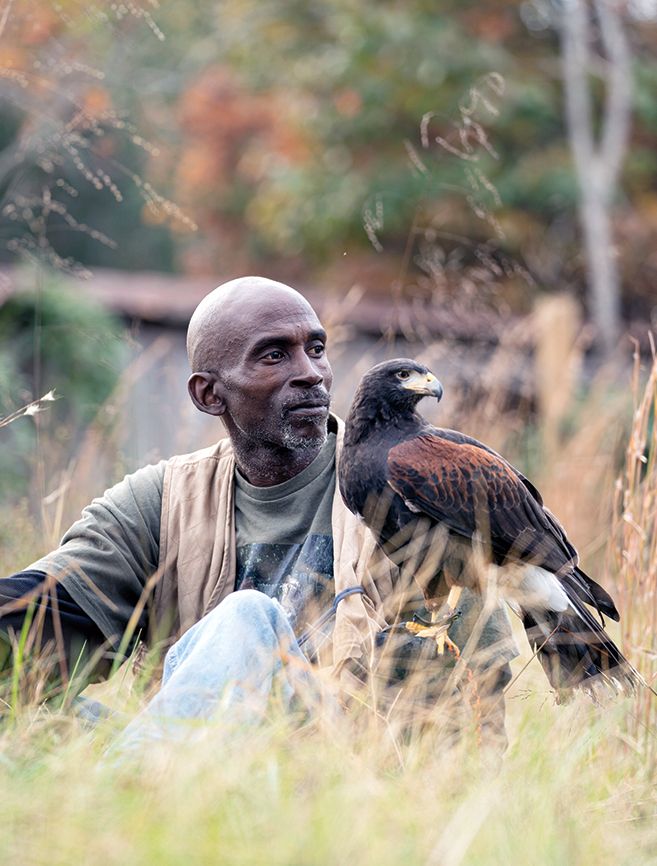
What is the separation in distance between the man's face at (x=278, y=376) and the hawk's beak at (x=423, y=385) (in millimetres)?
212

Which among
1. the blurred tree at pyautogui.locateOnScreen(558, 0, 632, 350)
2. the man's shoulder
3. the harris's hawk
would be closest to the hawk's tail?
the harris's hawk

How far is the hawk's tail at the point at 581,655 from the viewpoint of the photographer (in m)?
3.02

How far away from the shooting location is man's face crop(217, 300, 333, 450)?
3205 millimetres

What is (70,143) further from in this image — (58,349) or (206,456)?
(58,349)

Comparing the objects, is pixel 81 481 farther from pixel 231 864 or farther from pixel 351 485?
pixel 231 864

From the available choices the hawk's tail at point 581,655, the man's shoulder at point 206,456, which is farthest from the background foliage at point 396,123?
the hawk's tail at point 581,655

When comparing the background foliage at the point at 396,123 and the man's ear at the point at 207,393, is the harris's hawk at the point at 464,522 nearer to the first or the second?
the man's ear at the point at 207,393

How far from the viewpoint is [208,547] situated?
327 centimetres

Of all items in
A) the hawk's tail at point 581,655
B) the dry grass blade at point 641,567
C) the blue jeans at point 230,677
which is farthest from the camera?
the dry grass blade at point 641,567

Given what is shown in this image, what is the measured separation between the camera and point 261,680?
8.49 feet

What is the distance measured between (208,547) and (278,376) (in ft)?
1.55

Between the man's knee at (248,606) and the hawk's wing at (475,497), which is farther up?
the hawk's wing at (475,497)

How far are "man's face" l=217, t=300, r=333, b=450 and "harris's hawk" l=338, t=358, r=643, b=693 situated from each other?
0.41ft

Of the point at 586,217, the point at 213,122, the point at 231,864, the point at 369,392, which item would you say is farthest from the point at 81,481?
the point at 213,122
